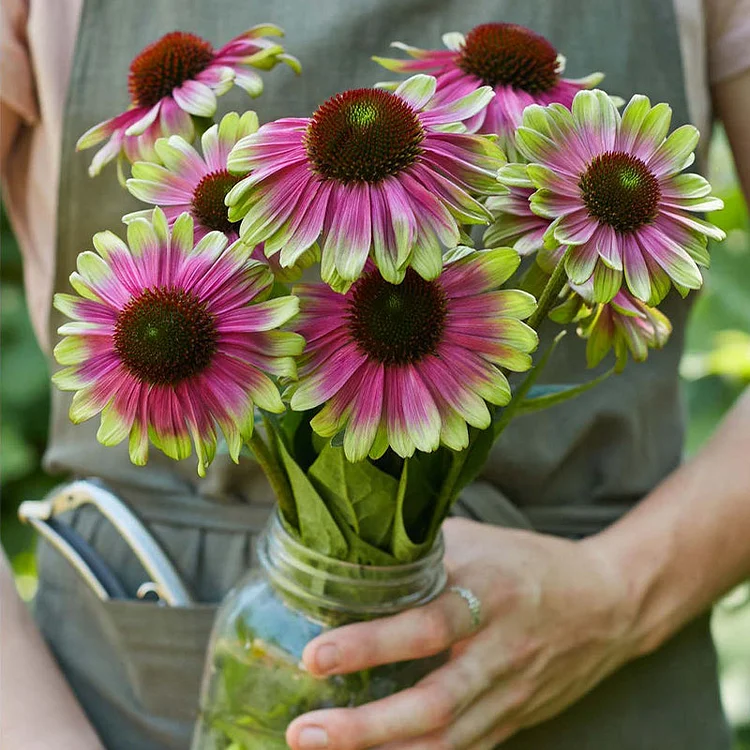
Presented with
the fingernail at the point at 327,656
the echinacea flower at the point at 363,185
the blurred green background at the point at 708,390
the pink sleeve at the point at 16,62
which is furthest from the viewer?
the blurred green background at the point at 708,390

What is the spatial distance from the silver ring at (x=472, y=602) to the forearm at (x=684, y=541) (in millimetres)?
108

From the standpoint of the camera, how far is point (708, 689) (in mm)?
Result: 571

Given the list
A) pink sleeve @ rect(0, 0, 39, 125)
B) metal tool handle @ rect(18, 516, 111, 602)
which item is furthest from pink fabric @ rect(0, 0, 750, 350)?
metal tool handle @ rect(18, 516, 111, 602)

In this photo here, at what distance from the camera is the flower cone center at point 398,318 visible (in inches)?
11.1

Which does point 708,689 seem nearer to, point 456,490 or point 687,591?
point 687,591

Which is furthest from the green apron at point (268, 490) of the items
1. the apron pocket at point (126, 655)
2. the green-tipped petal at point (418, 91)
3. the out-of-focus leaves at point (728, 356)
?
the out-of-focus leaves at point (728, 356)

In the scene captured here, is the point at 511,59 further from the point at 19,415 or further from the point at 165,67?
the point at 19,415

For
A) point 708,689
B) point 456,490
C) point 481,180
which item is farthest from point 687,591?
point 481,180

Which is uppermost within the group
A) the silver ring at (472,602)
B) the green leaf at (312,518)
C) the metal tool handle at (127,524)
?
the green leaf at (312,518)

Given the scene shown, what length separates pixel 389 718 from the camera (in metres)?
0.39

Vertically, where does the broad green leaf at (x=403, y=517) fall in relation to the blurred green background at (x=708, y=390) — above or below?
above

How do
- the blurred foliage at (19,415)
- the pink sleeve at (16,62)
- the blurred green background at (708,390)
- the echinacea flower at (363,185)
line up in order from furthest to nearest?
the blurred foliage at (19,415) → the blurred green background at (708,390) → the pink sleeve at (16,62) → the echinacea flower at (363,185)

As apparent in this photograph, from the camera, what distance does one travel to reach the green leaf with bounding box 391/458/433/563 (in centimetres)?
34

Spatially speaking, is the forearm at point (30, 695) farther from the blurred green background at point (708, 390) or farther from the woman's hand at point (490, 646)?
the blurred green background at point (708, 390)
